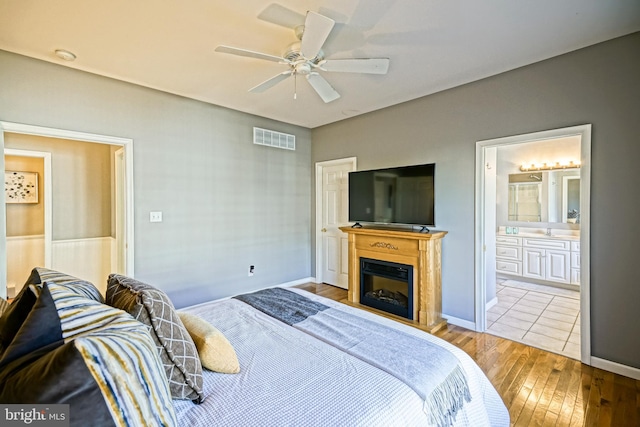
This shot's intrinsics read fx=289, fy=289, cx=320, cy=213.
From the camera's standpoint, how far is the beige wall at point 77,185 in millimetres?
3859

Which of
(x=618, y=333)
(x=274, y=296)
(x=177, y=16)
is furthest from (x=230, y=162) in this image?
(x=618, y=333)

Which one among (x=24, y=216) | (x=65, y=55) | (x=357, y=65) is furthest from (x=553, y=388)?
(x=24, y=216)

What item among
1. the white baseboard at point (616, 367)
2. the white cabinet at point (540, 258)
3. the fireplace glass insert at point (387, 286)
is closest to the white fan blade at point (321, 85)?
the fireplace glass insert at point (387, 286)

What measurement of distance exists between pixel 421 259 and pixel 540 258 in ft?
9.72

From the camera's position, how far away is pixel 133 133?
3129mm

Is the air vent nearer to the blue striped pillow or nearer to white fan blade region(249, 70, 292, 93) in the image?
white fan blade region(249, 70, 292, 93)

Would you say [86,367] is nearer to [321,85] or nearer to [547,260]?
[321,85]

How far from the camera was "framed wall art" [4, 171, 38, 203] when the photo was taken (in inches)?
155

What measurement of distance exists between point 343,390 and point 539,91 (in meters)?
3.06

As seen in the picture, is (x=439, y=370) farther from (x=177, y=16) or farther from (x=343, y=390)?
(x=177, y=16)

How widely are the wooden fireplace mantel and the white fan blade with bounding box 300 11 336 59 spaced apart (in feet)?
6.91

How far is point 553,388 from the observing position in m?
2.15

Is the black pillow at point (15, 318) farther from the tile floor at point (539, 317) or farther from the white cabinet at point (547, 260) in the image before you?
the white cabinet at point (547, 260)

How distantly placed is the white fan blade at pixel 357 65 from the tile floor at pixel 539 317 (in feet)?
9.47
